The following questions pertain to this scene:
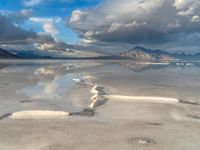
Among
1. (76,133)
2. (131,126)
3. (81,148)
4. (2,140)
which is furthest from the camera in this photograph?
(131,126)

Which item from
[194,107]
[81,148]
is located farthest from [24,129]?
[194,107]

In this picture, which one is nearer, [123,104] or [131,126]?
[131,126]

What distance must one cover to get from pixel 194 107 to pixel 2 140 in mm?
11260

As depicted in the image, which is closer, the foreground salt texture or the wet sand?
the wet sand

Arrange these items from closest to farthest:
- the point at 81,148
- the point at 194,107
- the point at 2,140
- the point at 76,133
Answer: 1. the point at 81,148
2. the point at 2,140
3. the point at 76,133
4. the point at 194,107

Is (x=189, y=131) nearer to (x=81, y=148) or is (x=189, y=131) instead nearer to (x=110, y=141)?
(x=110, y=141)

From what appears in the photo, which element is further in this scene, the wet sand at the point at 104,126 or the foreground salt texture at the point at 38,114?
the foreground salt texture at the point at 38,114

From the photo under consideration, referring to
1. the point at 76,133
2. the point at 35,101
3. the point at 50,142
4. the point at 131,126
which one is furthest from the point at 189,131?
the point at 35,101

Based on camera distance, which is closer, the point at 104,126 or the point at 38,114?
the point at 104,126

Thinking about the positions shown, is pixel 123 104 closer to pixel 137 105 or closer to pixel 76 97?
pixel 137 105

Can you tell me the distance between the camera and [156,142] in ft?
36.9

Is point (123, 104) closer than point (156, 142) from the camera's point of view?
No

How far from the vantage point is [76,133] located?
1229cm

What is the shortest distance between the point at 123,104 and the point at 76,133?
24.7 ft
